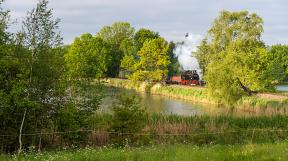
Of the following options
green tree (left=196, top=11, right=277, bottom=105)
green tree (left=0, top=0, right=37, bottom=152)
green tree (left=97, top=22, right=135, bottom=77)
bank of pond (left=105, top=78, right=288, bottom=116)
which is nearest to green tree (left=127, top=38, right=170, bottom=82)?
bank of pond (left=105, top=78, right=288, bottom=116)

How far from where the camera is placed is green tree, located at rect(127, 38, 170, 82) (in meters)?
78.4

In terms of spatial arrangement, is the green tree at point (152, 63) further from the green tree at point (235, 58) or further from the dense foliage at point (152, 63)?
the green tree at point (235, 58)

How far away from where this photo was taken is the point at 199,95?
63000 mm

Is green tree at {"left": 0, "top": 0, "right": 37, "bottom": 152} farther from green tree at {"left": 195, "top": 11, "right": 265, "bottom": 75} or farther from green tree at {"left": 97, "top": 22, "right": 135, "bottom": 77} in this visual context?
green tree at {"left": 97, "top": 22, "right": 135, "bottom": 77}

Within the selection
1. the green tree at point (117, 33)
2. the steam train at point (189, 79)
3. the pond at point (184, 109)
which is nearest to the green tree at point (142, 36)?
the green tree at point (117, 33)

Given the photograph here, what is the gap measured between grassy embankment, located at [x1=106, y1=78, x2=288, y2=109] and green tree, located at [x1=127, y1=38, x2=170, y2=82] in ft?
6.88

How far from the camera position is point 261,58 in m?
58.7

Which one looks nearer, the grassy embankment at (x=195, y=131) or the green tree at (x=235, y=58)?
the grassy embankment at (x=195, y=131)

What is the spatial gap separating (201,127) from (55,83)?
9914mm

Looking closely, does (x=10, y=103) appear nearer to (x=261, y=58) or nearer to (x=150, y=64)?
(x=261, y=58)

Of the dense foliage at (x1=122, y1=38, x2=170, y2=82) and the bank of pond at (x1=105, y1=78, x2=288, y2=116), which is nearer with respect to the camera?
the bank of pond at (x1=105, y1=78, x2=288, y2=116)

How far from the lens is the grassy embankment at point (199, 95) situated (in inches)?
1921

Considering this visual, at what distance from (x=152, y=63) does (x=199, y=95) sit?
63.4ft

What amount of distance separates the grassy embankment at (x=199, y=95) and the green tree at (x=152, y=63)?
2.10m
